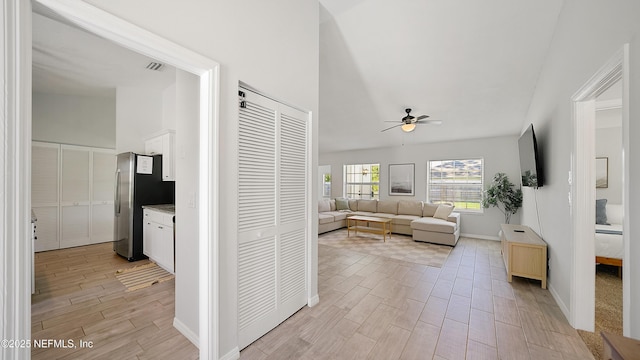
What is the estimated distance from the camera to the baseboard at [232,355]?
5.48 ft

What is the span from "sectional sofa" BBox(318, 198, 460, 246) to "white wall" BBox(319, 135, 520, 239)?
0.49 meters

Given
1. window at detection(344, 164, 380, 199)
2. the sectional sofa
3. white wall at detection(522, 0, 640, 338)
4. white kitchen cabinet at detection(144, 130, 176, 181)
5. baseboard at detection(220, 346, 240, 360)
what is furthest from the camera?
window at detection(344, 164, 380, 199)

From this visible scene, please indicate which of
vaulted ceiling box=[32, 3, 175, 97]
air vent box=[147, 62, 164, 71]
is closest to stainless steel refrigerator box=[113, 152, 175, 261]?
vaulted ceiling box=[32, 3, 175, 97]

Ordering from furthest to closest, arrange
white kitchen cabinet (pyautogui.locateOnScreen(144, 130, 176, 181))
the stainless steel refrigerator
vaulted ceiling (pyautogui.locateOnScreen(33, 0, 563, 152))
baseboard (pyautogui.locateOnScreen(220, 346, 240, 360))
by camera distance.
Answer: the stainless steel refrigerator, white kitchen cabinet (pyautogui.locateOnScreen(144, 130, 176, 181)), vaulted ceiling (pyautogui.locateOnScreen(33, 0, 563, 152)), baseboard (pyautogui.locateOnScreen(220, 346, 240, 360))

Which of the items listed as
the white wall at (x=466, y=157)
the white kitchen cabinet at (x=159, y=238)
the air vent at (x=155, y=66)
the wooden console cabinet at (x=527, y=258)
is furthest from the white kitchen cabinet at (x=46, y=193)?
the wooden console cabinet at (x=527, y=258)

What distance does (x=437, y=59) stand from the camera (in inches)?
139

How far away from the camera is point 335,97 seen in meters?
4.85

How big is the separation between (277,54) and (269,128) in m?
0.67

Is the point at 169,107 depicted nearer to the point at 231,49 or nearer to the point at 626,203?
the point at 231,49

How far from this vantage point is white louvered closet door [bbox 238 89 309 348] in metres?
1.85

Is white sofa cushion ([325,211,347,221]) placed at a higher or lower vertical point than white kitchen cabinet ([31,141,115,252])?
lower
